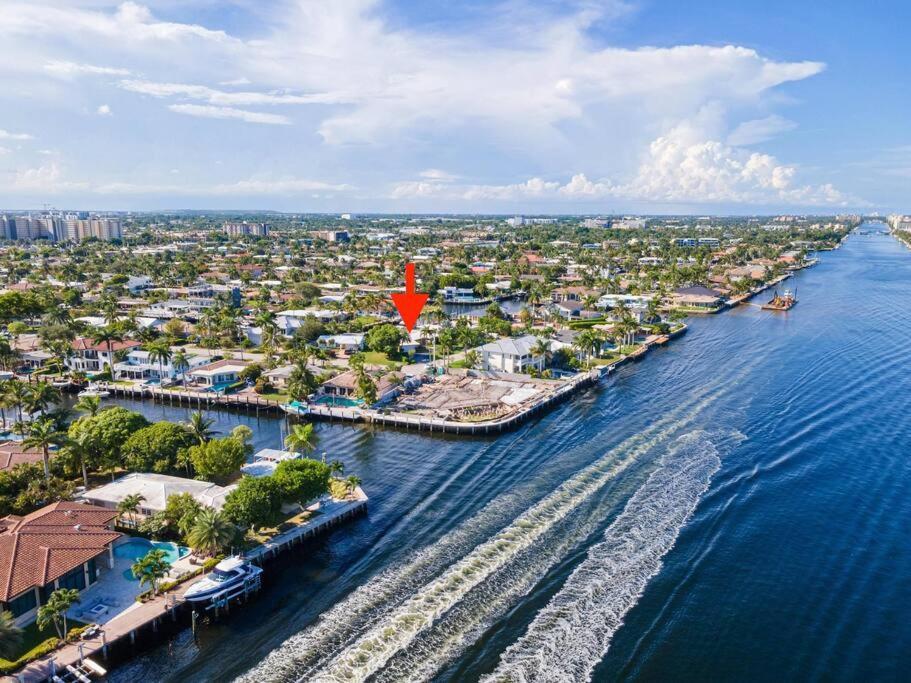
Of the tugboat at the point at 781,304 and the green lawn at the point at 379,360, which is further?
the tugboat at the point at 781,304

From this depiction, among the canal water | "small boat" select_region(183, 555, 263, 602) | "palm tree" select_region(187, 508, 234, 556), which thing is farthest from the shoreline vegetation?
the canal water

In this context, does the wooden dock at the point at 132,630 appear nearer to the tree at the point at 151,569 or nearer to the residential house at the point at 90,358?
the tree at the point at 151,569

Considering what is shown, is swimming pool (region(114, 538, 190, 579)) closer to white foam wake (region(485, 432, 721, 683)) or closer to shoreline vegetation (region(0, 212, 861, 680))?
shoreline vegetation (region(0, 212, 861, 680))

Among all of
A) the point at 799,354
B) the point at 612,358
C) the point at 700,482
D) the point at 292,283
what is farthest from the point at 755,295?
the point at 700,482

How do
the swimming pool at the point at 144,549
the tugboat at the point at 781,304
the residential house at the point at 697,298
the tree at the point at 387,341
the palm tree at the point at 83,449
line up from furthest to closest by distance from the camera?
the residential house at the point at 697,298 < the tugboat at the point at 781,304 < the tree at the point at 387,341 < the palm tree at the point at 83,449 < the swimming pool at the point at 144,549

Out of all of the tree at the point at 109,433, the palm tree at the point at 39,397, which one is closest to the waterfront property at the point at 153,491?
the tree at the point at 109,433

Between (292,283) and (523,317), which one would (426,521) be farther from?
(292,283)

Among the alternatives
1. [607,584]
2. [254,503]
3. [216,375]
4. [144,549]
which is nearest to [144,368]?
[216,375]
